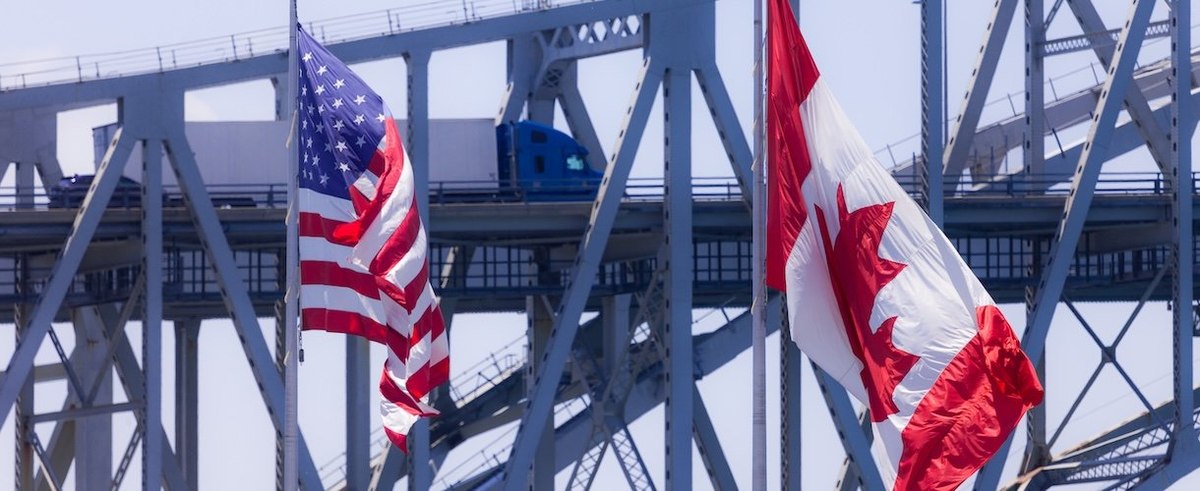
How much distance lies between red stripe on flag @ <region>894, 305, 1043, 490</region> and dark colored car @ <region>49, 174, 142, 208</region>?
849 inches

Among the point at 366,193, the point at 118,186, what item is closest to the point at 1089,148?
the point at 118,186

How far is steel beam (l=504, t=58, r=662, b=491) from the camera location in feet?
145

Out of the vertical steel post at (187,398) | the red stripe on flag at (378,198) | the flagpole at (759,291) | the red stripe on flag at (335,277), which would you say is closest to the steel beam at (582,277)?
the vertical steel post at (187,398)

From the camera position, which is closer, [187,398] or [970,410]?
[970,410]

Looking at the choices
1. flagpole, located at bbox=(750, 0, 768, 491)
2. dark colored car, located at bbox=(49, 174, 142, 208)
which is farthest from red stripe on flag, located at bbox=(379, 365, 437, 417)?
dark colored car, located at bbox=(49, 174, 142, 208)

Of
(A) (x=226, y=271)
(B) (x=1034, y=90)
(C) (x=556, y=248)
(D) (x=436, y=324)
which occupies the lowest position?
(D) (x=436, y=324)

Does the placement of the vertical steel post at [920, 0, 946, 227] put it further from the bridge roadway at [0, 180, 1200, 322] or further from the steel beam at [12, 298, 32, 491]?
the steel beam at [12, 298, 32, 491]

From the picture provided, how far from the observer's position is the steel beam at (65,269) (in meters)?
39.7

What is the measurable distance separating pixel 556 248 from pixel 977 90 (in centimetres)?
908

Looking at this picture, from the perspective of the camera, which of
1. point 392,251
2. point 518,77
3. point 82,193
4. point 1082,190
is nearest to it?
point 392,251

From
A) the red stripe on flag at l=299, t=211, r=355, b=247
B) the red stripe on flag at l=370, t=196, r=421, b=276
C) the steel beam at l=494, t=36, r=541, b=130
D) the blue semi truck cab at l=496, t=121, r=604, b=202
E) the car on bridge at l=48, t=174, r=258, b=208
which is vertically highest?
the steel beam at l=494, t=36, r=541, b=130

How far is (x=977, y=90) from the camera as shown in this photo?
163 ft

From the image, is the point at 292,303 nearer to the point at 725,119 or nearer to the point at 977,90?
the point at 725,119

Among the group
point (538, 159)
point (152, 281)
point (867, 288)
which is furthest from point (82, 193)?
point (867, 288)
